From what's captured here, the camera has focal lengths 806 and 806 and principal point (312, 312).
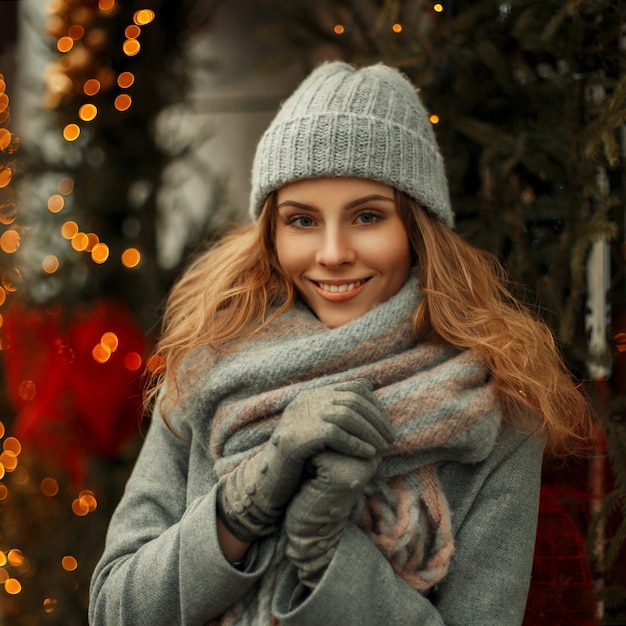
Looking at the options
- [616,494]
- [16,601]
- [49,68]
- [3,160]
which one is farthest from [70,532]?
[616,494]

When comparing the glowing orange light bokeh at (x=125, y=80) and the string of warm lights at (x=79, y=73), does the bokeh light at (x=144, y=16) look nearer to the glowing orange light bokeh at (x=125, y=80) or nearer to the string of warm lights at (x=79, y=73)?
the string of warm lights at (x=79, y=73)

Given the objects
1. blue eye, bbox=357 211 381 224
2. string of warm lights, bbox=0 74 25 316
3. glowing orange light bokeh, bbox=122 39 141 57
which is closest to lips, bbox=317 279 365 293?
blue eye, bbox=357 211 381 224

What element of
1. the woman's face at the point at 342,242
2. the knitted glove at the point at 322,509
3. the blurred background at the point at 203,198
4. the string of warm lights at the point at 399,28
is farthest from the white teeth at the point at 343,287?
the string of warm lights at the point at 399,28

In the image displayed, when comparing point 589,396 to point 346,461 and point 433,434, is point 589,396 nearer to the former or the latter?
point 433,434

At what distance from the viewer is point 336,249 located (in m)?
1.56

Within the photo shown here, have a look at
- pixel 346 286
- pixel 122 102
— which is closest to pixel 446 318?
pixel 346 286

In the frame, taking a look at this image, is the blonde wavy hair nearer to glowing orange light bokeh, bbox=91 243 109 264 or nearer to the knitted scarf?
the knitted scarf

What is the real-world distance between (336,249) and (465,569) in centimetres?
66

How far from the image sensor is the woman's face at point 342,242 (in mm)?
1581

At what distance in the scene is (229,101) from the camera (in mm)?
3869

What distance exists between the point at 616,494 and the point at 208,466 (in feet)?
3.05

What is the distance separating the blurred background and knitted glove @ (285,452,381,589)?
765 mm

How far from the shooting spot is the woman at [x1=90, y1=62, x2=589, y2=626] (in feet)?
4.69

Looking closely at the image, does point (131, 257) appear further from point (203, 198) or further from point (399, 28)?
point (399, 28)
